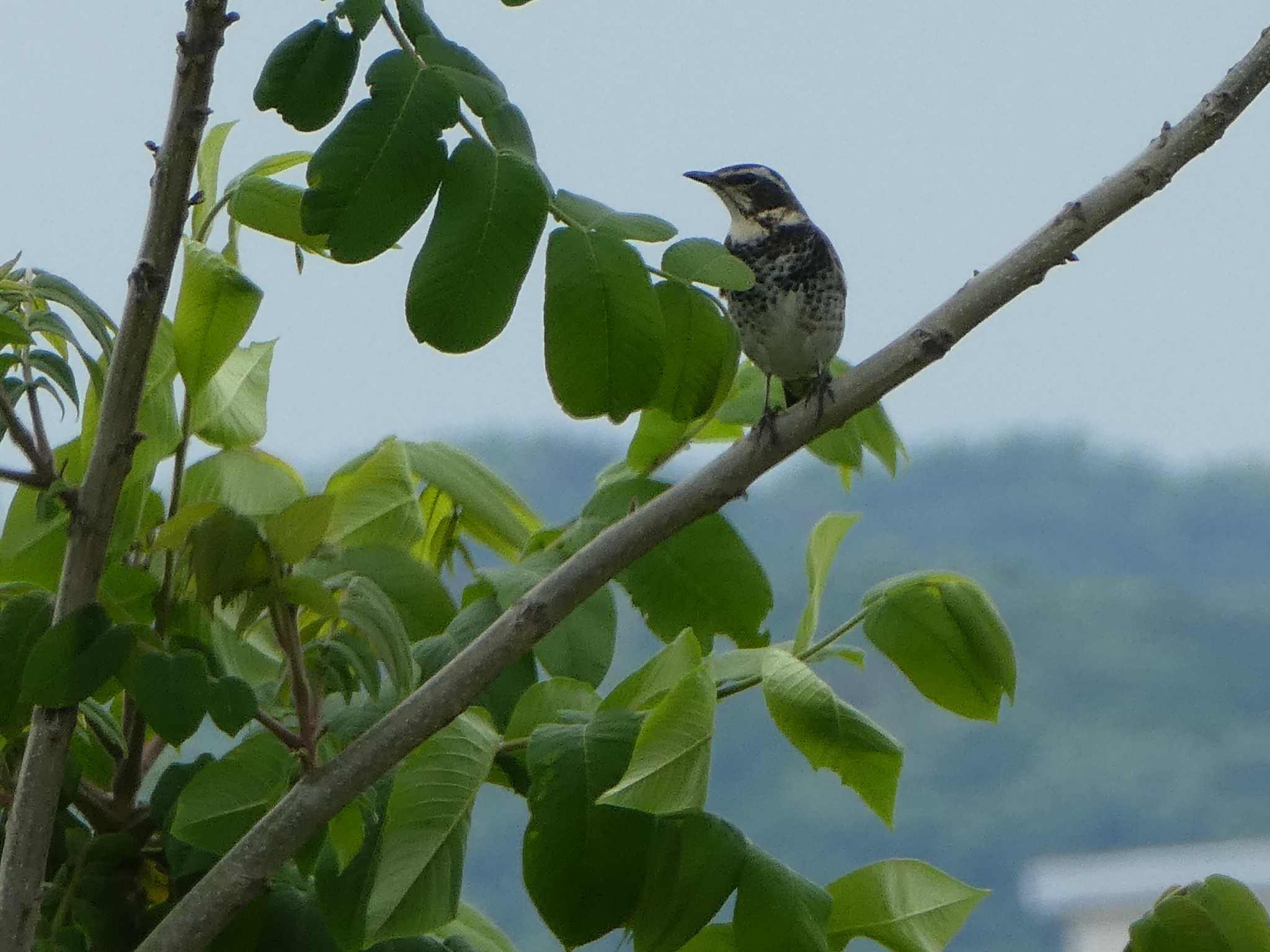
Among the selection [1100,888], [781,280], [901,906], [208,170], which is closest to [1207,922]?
[901,906]

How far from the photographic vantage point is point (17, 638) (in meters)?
0.63

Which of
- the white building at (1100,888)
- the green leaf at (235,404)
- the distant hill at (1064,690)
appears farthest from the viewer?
the distant hill at (1064,690)

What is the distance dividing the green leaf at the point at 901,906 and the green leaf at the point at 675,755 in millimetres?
135

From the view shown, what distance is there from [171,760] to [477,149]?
35 cm

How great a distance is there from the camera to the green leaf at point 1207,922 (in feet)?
2.11

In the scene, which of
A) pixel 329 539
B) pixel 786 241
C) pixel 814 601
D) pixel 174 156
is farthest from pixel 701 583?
pixel 786 241

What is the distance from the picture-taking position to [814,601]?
73 centimetres

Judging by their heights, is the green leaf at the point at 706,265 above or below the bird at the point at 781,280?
below

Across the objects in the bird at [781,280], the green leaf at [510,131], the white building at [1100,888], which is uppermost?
the bird at [781,280]

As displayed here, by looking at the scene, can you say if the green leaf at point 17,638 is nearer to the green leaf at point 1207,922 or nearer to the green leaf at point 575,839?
the green leaf at point 575,839

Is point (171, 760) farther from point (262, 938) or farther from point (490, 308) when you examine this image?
point (490, 308)

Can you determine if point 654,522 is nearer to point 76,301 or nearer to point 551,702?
point 551,702

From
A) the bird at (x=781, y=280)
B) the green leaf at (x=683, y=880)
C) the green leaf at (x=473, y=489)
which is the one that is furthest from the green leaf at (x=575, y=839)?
the bird at (x=781, y=280)

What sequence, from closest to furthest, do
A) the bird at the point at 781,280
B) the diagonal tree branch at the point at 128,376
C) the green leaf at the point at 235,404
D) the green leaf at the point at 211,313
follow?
1. the diagonal tree branch at the point at 128,376
2. the green leaf at the point at 211,313
3. the green leaf at the point at 235,404
4. the bird at the point at 781,280
